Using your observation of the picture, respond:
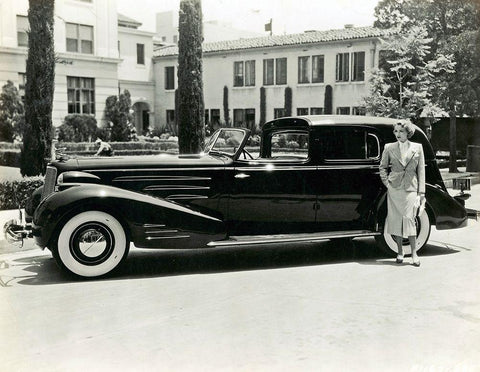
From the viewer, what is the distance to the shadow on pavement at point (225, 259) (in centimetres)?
619

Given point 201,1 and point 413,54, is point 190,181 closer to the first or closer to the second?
point 201,1

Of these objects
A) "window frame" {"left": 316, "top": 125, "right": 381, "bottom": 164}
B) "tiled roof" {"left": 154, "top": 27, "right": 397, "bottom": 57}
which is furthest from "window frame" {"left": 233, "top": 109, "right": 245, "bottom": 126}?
"window frame" {"left": 316, "top": 125, "right": 381, "bottom": 164}

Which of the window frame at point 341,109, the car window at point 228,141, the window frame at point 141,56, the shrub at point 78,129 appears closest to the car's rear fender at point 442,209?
the car window at point 228,141

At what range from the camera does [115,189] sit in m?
6.03

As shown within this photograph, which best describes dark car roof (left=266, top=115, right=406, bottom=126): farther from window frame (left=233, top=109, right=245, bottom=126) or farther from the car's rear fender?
window frame (left=233, top=109, right=245, bottom=126)

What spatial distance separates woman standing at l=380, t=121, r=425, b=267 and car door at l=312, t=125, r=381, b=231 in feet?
1.32

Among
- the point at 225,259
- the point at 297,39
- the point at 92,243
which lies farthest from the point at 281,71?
the point at 92,243

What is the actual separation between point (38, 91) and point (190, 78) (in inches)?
153

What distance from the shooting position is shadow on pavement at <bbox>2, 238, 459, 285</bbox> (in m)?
6.19

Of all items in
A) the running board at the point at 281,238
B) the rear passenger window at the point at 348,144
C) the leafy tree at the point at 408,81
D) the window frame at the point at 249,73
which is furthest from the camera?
the window frame at the point at 249,73

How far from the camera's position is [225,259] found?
700 cm

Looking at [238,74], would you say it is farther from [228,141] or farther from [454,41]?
[228,141]

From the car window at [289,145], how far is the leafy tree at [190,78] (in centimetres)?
620

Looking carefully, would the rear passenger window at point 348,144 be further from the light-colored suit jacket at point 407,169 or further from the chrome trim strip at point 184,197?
the chrome trim strip at point 184,197
